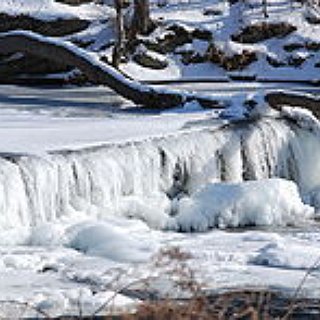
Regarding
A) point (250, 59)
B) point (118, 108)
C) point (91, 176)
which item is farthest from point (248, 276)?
point (250, 59)

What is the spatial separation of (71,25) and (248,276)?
16.7m

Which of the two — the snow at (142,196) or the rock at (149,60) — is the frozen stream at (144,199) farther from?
the rock at (149,60)

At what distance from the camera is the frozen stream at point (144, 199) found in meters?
9.11

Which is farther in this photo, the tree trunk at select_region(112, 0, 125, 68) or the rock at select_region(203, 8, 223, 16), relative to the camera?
the rock at select_region(203, 8, 223, 16)

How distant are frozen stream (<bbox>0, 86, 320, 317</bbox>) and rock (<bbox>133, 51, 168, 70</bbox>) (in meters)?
6.88

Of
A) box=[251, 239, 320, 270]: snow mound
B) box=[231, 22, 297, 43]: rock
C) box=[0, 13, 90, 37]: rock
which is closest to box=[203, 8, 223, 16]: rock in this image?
box=[231, 22, 297, 43]: rock

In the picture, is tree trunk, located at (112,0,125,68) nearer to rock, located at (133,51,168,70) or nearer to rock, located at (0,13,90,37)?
rock, located at (133,51,168,70)

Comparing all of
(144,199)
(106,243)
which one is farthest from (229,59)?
(106,243)

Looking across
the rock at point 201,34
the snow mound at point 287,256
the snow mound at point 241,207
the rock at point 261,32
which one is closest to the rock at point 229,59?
the rock at point 201,34

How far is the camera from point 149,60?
79.7 ft

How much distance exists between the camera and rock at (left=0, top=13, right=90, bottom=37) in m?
24.7

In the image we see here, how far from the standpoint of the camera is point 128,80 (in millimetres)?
17766

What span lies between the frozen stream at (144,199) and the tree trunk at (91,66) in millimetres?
598

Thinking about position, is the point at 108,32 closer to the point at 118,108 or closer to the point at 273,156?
the point at 118,108
